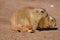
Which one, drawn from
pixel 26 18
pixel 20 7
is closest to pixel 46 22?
pixel 26 18

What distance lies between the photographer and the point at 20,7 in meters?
14.4

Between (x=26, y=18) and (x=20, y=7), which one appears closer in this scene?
(x=26, y=18)

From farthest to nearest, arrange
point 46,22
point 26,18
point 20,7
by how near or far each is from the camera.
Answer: point 20,7 → point 46,22 → point 26,18

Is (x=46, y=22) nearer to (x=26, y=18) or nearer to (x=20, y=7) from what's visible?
(x=26, y=18)

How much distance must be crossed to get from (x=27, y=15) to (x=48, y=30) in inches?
37.5

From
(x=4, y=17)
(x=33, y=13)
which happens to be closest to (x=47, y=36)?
(x=33, y=13)

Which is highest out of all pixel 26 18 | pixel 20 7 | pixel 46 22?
pixel 20 7

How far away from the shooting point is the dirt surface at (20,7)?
7.25 meters

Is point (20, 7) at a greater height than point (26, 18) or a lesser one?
greater

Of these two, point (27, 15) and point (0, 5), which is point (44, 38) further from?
point (0, 5)

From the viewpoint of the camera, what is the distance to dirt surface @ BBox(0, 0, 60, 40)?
725 centimetres

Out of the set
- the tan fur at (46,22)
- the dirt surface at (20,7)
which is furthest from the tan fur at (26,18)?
the dirt surface at (20,7)

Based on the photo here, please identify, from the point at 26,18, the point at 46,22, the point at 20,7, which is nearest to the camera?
the point at 26,18

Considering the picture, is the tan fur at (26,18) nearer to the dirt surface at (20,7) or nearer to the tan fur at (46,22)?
the tan fur at (46,22)
